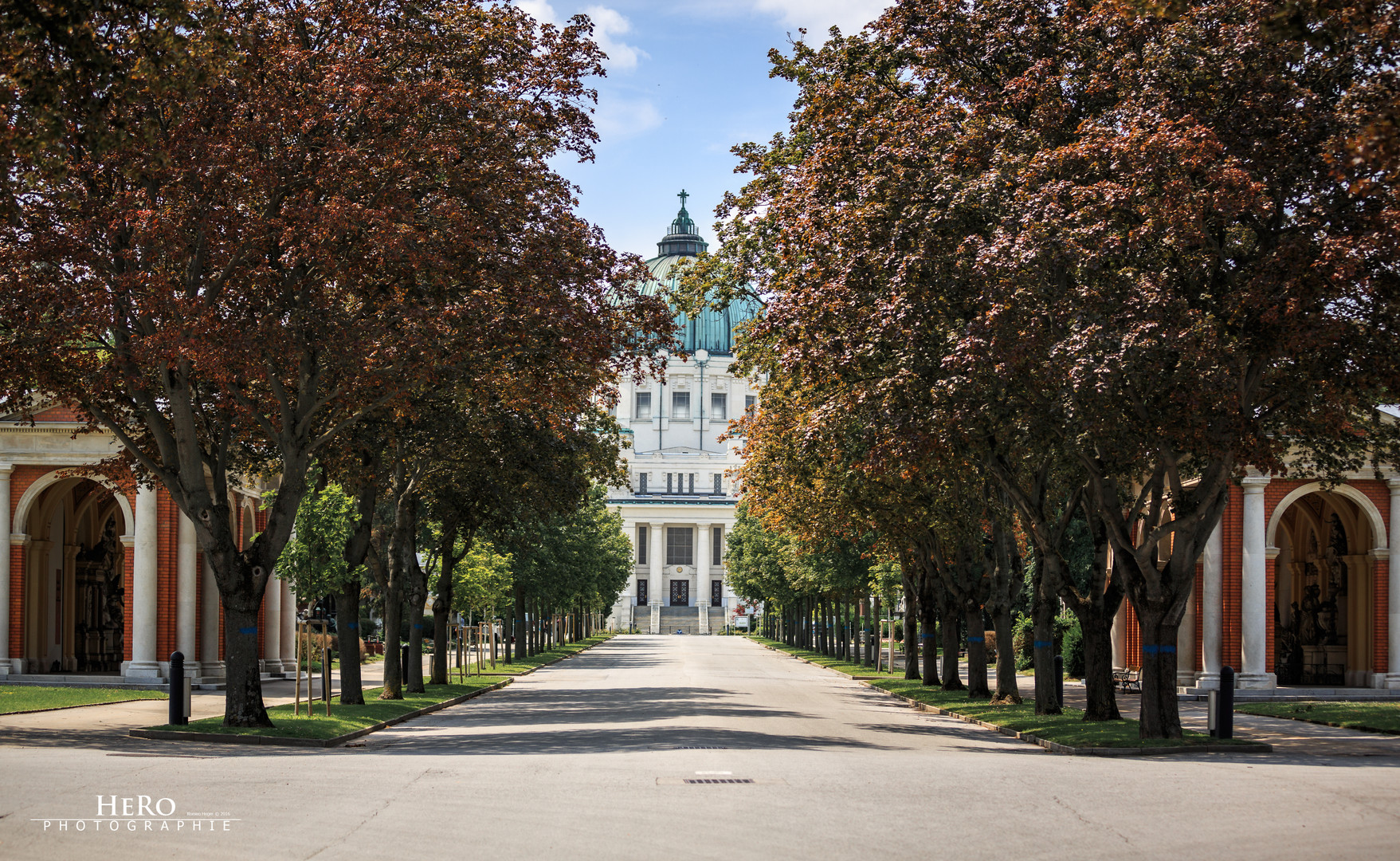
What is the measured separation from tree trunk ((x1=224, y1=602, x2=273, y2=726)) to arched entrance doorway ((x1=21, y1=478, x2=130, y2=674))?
18921 mm

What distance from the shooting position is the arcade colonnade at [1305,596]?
36844 millimetres

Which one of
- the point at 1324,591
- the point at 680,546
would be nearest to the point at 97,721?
the point at 1324,591

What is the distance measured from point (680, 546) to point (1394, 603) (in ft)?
400

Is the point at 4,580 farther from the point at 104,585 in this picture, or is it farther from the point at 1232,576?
the point at 1232,576

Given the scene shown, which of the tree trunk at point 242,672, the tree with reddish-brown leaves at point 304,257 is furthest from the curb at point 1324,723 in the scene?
the tree trunk at point 242,672

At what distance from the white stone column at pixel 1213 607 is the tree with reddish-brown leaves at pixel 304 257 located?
65.4 ft

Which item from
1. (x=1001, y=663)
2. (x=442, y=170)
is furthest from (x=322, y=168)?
(x=1001, y=663)

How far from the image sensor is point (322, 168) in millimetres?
20031

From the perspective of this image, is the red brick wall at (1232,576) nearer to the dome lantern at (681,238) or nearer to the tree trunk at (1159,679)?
the tree trunk at (1159,679)

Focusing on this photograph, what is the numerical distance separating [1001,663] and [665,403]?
132 meters

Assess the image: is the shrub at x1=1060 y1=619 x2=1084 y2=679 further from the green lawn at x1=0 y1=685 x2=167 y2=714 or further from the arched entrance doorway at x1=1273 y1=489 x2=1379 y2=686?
the green lawn at x1=0 y1=685 x2=167 y2=714

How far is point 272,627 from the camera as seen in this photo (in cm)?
4481

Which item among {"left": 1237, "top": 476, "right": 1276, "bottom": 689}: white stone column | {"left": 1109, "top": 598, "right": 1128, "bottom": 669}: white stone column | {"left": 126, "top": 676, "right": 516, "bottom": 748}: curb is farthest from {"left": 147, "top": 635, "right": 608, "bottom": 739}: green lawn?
{"left": 1237, "top": 476, "right": 1276, "bottom": 689}: white stone column

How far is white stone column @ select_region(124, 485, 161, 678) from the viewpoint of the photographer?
121ft
